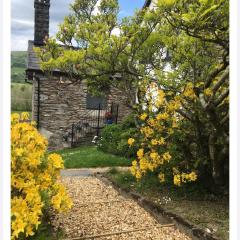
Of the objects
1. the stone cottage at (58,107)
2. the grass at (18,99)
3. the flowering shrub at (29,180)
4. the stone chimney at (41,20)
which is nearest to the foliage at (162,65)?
the grass at (18,99)

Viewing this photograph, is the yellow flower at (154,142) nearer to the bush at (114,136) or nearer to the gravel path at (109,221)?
the gravel path at (109,221)

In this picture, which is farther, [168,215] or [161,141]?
[161,141]

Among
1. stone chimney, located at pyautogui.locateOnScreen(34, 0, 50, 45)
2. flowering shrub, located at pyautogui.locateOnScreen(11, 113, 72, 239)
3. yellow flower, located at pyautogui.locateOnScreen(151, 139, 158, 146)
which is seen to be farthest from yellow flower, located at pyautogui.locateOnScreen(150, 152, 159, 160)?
stone chimney, located at pyautogui.locateOnScreen(34, 0, 50, 45)

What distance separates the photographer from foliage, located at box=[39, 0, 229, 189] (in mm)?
4082

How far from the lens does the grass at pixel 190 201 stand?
360cm

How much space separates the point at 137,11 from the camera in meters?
5.10

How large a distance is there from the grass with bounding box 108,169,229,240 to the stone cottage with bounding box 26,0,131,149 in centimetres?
663

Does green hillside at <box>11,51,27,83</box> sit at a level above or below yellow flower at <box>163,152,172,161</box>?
above

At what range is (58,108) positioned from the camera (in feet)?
39.8

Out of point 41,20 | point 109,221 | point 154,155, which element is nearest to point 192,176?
point 154,155

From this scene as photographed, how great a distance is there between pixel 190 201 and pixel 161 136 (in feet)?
2.53

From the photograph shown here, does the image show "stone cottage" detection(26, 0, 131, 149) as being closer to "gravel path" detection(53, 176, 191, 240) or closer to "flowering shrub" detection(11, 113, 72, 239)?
"gravel path" detection(53, 176, 191, 240)

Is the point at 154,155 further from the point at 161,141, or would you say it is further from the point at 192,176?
the point at 192,176

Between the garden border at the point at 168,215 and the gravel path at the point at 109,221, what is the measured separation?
56 millimetres
